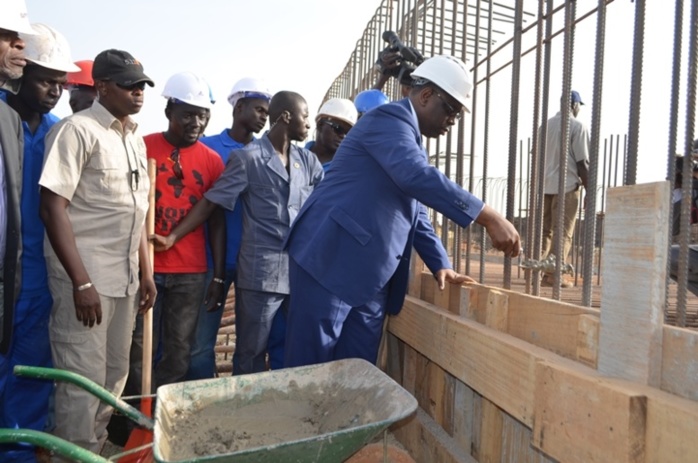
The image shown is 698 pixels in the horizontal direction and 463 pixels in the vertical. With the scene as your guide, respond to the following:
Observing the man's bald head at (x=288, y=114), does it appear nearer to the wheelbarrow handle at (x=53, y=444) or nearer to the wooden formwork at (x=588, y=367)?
the wooden formwork at (x=588, y=367)

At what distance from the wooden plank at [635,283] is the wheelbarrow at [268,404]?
675 millimetres

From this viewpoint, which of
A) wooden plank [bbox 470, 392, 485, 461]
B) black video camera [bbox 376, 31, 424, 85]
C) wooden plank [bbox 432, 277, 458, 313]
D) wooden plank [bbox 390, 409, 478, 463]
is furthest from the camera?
black video camera [bbox 376, 31, 424, 85]

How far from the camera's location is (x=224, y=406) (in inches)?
88.0

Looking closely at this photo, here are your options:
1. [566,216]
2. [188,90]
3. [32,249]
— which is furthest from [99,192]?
[566,216]

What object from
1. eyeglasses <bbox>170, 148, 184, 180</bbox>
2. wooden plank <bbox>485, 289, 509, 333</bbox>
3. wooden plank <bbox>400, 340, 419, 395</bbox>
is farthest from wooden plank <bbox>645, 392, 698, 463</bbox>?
eyeglasses <bbox>170, 148, 184, 180</bbox>

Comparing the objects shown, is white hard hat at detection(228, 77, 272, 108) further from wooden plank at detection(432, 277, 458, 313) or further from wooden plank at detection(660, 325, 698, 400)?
wooden plank at detection(660, 325, 698, 400)

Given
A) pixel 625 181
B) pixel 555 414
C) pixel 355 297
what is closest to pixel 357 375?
pixel 355 297

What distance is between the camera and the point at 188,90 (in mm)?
3668

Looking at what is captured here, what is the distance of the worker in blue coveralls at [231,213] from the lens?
381cm

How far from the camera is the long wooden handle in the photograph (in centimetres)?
320

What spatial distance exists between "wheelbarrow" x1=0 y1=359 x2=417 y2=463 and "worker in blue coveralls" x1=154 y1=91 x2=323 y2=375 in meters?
1.25

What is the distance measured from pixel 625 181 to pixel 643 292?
0.73m

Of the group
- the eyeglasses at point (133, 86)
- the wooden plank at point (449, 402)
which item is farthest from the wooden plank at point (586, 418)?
the eyeglasses at point (133, 86)

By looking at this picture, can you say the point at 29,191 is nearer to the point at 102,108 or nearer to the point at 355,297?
the point at 102,108
